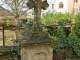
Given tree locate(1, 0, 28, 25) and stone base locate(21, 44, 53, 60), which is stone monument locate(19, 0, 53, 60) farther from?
tree locate(1, 0, 28, 25)

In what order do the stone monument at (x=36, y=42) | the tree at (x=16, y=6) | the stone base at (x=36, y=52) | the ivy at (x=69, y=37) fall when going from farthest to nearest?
the tree at (x=16, y=6) < the ivy at (x=69, y=37) < the stone base at (x=36, y=52) < the stone monument at (x=36, y=42)

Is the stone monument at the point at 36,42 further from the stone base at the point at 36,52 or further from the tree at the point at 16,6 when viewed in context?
the tree at the point at 16,6

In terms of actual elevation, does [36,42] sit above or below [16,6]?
below

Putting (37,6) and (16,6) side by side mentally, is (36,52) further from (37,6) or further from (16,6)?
(16,6)

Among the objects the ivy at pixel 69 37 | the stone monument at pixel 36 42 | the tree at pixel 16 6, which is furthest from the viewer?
the tree at pixel 16 6

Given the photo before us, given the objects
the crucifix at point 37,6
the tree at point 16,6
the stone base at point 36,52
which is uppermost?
the tree at point 16,6

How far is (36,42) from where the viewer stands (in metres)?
5.84

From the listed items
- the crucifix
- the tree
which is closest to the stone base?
the crucifix

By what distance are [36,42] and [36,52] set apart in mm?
308

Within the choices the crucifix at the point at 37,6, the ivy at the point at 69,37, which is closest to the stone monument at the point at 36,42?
the crucifix at the point at 37,6

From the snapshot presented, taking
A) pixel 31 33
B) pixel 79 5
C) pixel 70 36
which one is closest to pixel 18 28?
pixel 70 36

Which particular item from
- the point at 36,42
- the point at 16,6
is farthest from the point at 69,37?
the point at 16,6

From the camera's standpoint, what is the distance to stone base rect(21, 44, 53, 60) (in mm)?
5977

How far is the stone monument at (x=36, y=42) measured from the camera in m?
5.86
